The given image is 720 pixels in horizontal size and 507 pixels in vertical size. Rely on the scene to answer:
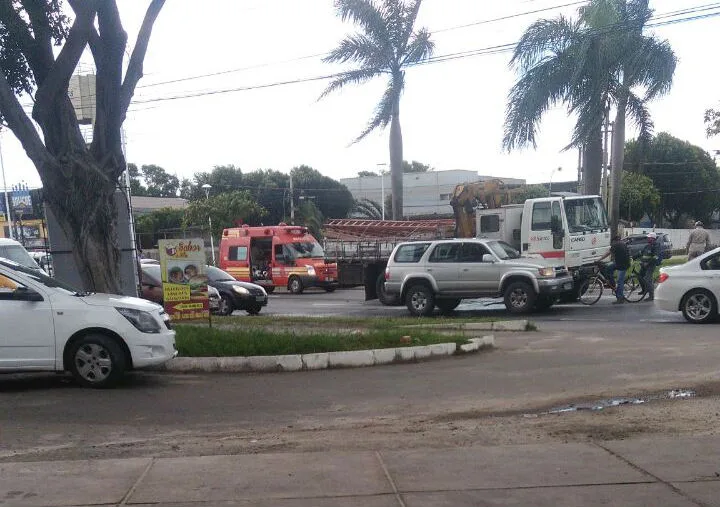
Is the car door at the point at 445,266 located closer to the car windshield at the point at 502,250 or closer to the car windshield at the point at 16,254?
the car windshield at the point at 502,250

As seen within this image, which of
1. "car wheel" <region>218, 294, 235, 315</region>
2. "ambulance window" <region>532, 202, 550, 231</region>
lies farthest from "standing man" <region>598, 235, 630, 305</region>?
"car wheel" <region>218, 294, 235, 315</region>

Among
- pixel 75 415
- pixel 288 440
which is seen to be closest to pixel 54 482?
pixel 288 440

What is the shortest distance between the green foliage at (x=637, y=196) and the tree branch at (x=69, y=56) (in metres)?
46.8

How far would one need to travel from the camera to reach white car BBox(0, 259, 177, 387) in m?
9.21

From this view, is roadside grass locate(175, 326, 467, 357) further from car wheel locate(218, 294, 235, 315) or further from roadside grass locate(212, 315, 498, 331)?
car wheel locate(218, 294, 235, 315)

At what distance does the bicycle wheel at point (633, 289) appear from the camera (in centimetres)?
1973

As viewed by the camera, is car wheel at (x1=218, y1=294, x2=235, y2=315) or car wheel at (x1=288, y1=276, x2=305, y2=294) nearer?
car wheel at (x1=218, y1=294, x2=235, y2=315)

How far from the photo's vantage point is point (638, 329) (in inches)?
579

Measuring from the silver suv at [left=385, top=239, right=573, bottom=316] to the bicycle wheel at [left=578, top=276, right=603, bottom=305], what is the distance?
3.26 feet

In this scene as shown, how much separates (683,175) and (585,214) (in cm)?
4737

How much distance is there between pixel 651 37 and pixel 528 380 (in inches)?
727

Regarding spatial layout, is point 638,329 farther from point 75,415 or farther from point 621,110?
point 621,110

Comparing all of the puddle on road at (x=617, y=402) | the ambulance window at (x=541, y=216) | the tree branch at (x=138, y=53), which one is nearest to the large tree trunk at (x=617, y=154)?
the ambulance window at (x=541, y=216)

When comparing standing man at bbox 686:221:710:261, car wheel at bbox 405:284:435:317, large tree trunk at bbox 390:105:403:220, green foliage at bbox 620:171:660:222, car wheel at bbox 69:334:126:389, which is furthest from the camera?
green foliage at bbox 620:171:660:222
